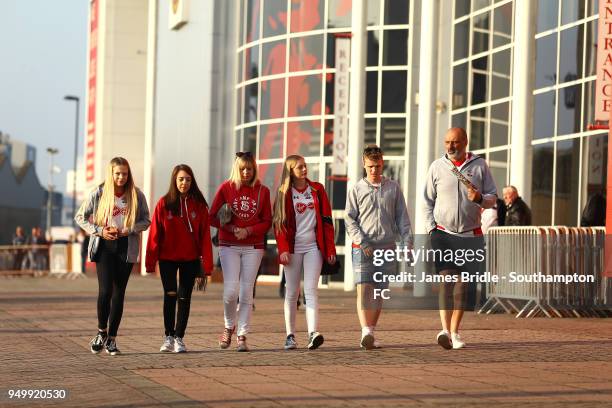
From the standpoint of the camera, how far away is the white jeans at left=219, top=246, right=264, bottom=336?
11.9m

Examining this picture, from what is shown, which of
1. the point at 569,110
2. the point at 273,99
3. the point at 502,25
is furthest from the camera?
the point at 273,99

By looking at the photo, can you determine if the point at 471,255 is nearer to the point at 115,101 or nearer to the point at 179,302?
the point at 179,302

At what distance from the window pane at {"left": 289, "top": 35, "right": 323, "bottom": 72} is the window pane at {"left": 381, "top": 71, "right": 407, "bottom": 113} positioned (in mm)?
2023

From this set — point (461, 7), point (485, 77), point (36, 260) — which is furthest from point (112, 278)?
point (36, 260)

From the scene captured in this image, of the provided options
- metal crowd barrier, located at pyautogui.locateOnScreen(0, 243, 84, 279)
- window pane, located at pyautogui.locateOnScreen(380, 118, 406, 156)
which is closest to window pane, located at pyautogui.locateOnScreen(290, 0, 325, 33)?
window pane, located at pyautogui.locateOnScreen(380, 118, 406, 156)

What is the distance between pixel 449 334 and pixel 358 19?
14.9 m

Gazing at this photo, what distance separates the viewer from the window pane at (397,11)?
29.5 meters

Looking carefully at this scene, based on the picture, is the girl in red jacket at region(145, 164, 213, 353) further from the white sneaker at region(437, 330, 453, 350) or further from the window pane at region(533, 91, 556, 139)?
the window pane at region(533, 91, 556, 139)

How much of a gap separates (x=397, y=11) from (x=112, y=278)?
1898cm

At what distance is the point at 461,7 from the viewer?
26812 millimetres

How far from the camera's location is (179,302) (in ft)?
38.7

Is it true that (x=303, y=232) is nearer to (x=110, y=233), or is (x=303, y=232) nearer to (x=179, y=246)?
(x=179, y=246)

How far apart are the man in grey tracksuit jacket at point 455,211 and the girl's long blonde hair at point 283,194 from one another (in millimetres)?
1227

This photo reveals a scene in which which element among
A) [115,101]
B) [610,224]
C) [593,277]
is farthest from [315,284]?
[115,101]
